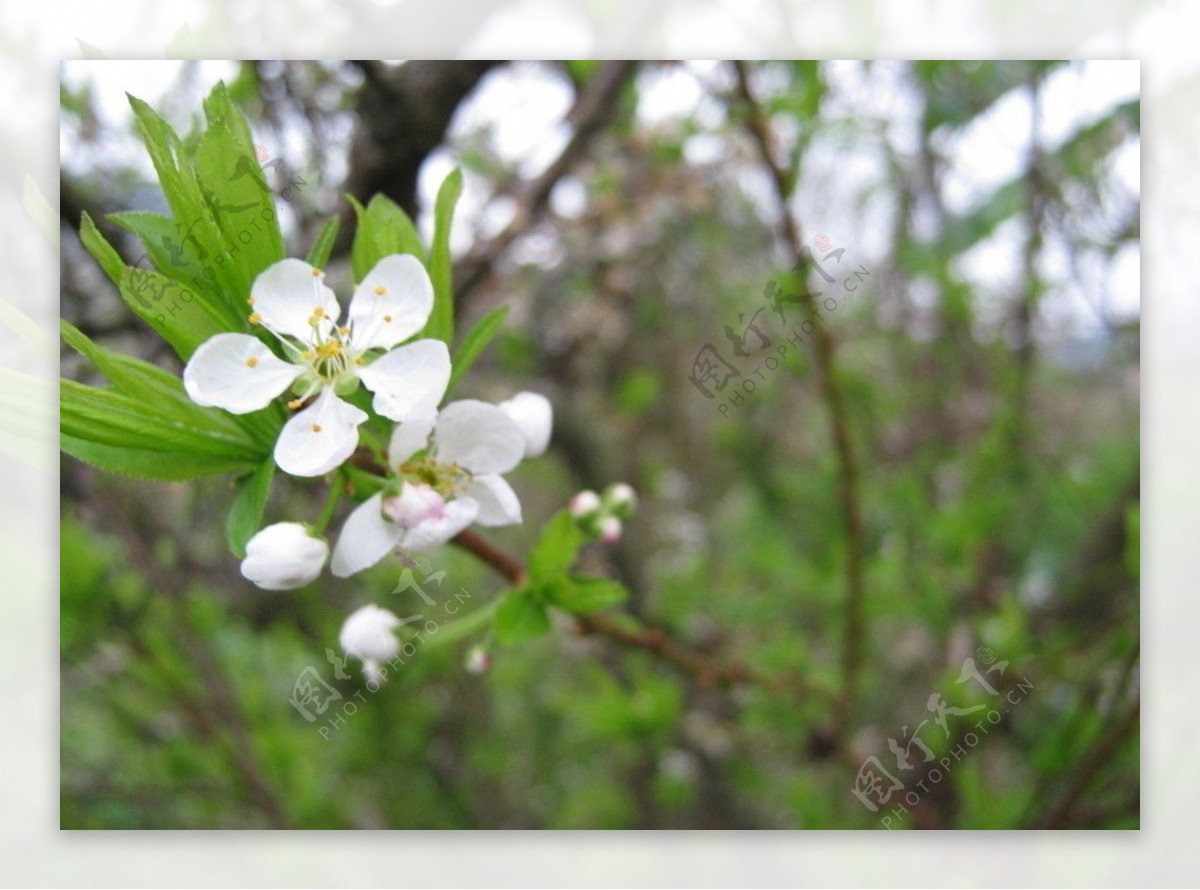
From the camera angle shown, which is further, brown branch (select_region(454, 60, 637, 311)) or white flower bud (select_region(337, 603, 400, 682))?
brown branch (select_region(454, 60, 637, 311))

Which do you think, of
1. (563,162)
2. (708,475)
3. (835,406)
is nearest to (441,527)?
(835,406)

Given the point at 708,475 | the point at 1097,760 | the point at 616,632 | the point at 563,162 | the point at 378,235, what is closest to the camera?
the point at 378,235

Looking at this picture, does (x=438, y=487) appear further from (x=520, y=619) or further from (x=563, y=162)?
(x=563, y=162)

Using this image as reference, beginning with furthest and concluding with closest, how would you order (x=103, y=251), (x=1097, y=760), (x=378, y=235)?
(x=1097, y=760)
(x=378, y=235)
(x=103, y=251)

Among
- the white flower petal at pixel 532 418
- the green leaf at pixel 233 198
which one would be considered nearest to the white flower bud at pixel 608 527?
the white flower petal at pixel 532 418

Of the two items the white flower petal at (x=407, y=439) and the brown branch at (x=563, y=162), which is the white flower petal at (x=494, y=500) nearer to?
the white flower petal at (x=407, y=439)

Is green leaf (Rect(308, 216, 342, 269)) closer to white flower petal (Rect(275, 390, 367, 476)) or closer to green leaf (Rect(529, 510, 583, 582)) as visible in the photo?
white flower petal (Rect(275, 390, 367, 476))

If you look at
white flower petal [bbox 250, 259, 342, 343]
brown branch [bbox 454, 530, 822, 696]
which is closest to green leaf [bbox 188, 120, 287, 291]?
white flower petal [bbox 250, 259, 342, 343]
